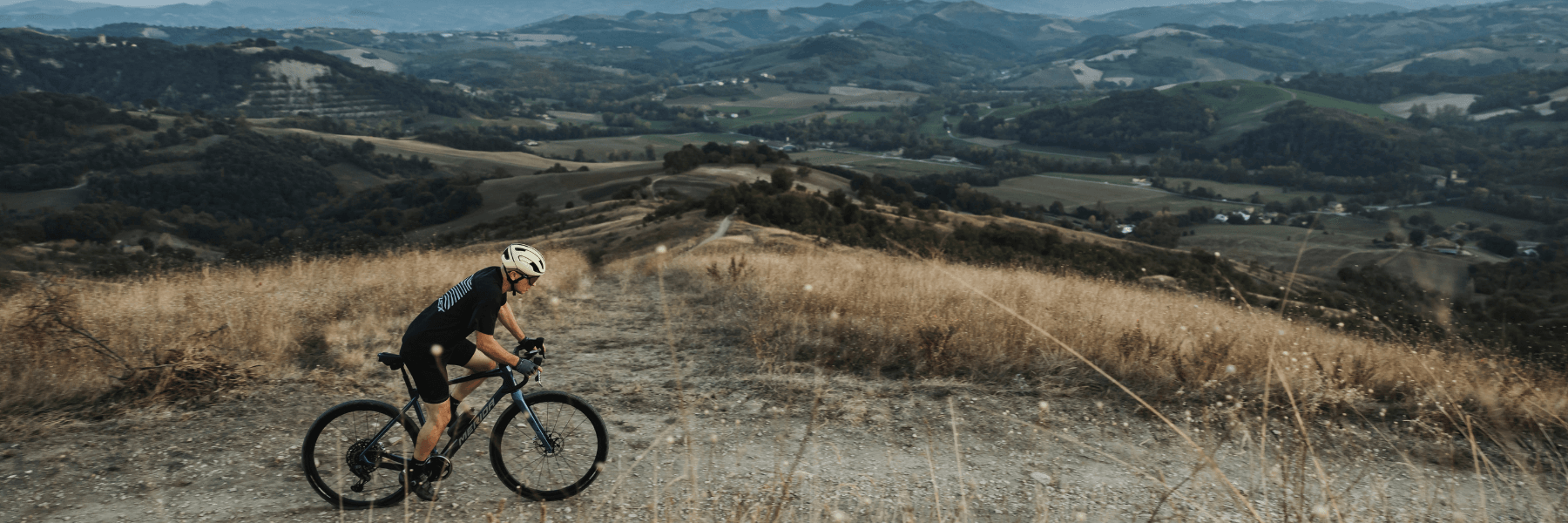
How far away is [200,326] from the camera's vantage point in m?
8.73

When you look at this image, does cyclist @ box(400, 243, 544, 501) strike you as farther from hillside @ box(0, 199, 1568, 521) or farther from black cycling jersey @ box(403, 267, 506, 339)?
hillside @ box(0, 199, 1568, 521)

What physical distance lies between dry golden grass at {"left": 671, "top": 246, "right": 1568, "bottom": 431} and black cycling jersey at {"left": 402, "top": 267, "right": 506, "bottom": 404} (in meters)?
3.37

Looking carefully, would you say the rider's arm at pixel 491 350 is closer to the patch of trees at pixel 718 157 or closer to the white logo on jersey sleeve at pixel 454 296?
the white logo on jersey sleeve at pixel 454 296

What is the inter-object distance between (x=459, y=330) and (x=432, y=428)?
0.73 meters

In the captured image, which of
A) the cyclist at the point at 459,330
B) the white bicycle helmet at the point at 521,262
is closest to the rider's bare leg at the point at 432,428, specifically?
the cyclist at the point at 459,330

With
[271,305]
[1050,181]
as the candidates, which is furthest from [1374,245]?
[271,305]

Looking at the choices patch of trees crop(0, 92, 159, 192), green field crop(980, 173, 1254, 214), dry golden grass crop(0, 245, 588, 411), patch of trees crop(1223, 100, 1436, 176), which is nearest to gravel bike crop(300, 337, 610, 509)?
dry golden grass crop(0, 245, 588, 411)

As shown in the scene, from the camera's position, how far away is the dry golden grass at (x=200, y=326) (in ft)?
23.7

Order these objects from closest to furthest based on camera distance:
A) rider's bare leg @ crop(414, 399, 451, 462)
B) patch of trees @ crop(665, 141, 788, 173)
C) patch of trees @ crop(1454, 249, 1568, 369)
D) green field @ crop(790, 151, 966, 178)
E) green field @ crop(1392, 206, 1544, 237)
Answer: rider's bare leg @ crop(414, 399, 451, 462)
patch of trees @ crop(1454, 249, 1568, 369)
patch of trees @ crop(665, 141, 788, 173)
green field @ crop(1392, 206, 1544, 237)
green field @ crop(790, 151, 966, 178)

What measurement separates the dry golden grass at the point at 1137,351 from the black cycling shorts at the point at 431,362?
3.50 m

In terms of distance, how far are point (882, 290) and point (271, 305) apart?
883 cm

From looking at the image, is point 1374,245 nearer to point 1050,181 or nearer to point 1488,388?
point 1050,181

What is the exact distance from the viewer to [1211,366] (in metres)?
7.82

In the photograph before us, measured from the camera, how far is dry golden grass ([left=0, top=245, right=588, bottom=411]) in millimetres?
7227
